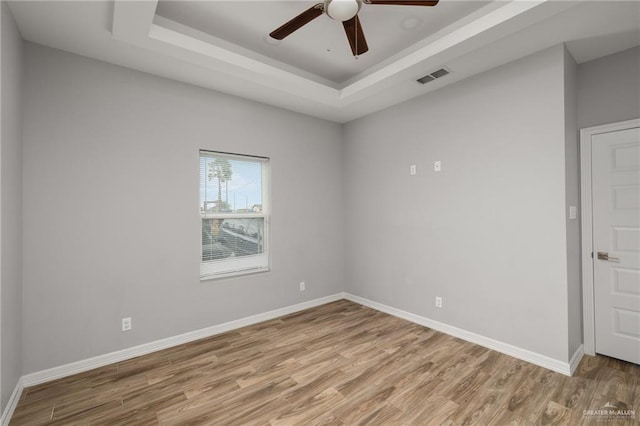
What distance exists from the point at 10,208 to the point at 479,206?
4.00 metres

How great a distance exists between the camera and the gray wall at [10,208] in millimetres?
1916

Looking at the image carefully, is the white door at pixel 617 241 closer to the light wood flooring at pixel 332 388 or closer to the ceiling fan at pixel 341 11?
the light wood flooring at pixel 332 388

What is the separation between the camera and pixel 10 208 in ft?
6.81

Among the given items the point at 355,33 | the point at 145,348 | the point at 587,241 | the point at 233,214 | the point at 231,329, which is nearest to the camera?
the point at 355,33

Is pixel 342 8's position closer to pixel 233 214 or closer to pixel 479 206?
pixel 479 206

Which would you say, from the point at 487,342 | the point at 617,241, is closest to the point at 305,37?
the point at 617,241

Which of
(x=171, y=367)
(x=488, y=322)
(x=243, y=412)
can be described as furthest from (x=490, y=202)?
(x=171, y=367)

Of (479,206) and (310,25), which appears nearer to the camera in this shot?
(310,25)

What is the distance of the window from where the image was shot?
346 centimetres

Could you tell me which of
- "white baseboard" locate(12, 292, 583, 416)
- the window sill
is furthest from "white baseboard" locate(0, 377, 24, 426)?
the window sill

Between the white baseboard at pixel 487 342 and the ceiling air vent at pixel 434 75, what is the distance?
2767 mm

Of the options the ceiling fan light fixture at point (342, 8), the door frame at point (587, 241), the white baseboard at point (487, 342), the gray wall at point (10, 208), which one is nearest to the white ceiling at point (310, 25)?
the ceiling fan light fixture at point (342, 8)

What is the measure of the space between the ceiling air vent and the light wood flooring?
9.34 ft

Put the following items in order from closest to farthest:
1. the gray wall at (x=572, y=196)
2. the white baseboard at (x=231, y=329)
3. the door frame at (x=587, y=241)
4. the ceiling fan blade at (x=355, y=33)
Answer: the ceiling fan blade at (x=355, y=33) → the white baseboard at (x=231, y=329) → the gray wall at (x=572, y=196) → the door frame at (x=587, y=241)
